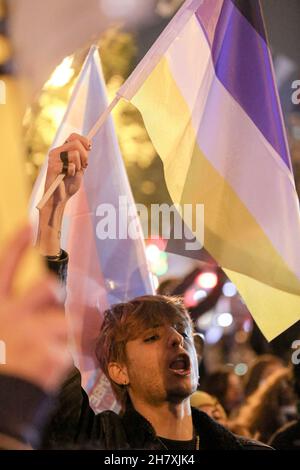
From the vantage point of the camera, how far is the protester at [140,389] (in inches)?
102

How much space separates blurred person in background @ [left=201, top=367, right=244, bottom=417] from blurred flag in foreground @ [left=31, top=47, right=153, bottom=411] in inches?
24.0

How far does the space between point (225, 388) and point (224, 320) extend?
278 mm

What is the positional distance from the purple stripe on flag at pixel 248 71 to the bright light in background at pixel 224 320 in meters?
0.81

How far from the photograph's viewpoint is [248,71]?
9.82ft

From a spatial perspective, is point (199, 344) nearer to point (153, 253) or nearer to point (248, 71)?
point (153, 253)

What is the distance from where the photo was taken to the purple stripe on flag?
2.95 metres

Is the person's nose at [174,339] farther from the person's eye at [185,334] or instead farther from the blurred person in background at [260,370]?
the blurred person in background at [260,370]

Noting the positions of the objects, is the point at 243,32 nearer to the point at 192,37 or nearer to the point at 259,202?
the point at 192,37

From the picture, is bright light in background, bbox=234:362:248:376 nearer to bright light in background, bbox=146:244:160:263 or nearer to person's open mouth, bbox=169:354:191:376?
bright light in background, bbox=146:244:160:263

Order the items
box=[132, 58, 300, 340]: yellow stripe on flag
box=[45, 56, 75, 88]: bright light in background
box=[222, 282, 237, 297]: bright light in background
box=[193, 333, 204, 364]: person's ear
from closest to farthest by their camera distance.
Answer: box=[132, 58, 300, 340]: yellow stripe on flag, box=[193, 333, 204, 364]: person's ear, box=[45, 56, 75, 88]: bright light in background, box=[222, 282, 237, 297]: bright light in background

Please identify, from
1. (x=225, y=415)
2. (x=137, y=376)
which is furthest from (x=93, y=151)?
(x=225, y=415)

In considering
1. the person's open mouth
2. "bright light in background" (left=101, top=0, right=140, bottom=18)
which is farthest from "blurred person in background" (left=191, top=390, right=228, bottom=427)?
"bright light in background" (left=101, top=0, right=140, bottom=18)

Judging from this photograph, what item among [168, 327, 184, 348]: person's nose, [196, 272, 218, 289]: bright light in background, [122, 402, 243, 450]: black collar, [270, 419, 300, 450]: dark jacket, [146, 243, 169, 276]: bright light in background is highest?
[146, 243, 169, 276]: bright light in background

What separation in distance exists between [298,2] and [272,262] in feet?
3.72
